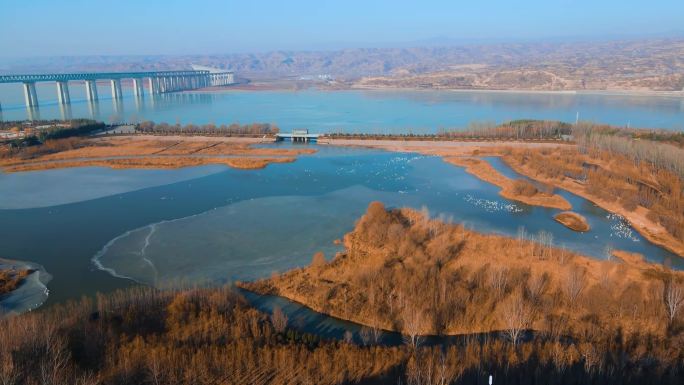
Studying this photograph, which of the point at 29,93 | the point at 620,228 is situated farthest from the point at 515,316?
the point at 29,93

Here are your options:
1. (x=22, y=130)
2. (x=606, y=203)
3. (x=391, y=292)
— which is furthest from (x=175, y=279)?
(x=22, y=130)

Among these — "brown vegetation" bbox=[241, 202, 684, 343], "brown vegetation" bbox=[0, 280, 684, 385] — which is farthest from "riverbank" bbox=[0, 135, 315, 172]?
"brown vegetation" bbox=[0, 280, 684, 385]

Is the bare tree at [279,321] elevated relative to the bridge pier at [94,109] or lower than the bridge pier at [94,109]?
lower

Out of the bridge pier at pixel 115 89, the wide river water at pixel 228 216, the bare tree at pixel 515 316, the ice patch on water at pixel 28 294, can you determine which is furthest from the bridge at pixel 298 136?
the bridge pier at pixel 115 89

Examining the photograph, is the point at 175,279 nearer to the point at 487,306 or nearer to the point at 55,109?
the point at 487,306

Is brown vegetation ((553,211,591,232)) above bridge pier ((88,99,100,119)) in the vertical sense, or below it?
below

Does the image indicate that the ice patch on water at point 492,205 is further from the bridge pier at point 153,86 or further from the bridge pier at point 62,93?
the bridge pier at point 153,86

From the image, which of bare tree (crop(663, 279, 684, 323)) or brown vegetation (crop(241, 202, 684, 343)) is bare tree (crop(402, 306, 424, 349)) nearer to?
brown vegetation (crop(241, 202, 684, 343))
